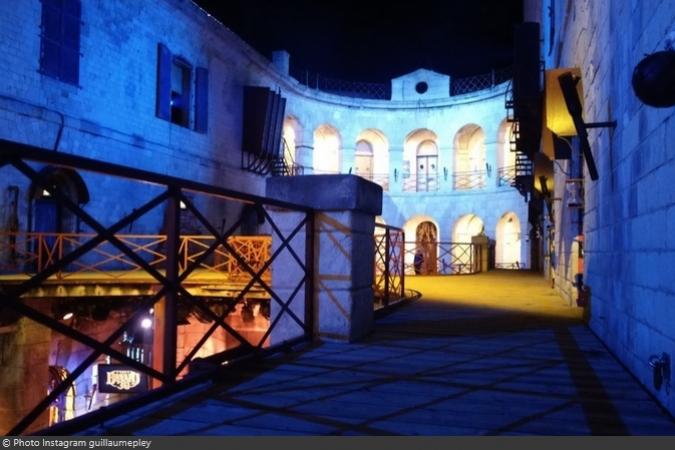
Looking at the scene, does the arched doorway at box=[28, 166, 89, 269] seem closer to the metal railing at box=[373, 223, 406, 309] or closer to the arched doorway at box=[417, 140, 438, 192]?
the metal railing at box=[373, 223, 406, 309]

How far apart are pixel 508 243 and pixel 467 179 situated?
13.1 feet

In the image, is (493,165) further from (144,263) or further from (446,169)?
(144,263)

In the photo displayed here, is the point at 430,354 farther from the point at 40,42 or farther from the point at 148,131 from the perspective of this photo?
the point at 148,131

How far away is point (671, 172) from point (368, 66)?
95.3 ft

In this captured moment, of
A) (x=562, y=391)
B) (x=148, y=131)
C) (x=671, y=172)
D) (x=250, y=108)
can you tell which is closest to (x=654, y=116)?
(x=671, y=172)

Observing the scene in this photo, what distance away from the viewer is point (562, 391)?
3678 mm

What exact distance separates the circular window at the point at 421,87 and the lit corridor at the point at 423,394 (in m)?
24.3

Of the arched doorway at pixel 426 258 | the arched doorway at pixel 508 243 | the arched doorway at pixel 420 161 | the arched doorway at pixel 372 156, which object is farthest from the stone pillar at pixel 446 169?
the arched doorway at pixel 426 258

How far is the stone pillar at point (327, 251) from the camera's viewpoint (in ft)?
17.4

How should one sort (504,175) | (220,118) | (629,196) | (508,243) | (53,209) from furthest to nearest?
(508,243) < (504,175) < (220,118) < (53,209) < (629,196)

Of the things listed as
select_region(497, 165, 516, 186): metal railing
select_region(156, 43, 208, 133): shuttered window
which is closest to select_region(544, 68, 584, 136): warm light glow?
select_region(156, 43, 208, 133): shuttered window

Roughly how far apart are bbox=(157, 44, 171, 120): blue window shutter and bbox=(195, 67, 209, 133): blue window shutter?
6.17 ft

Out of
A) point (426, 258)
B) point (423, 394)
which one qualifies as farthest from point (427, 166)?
point (423, 394)

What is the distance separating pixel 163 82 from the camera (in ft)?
55.7
